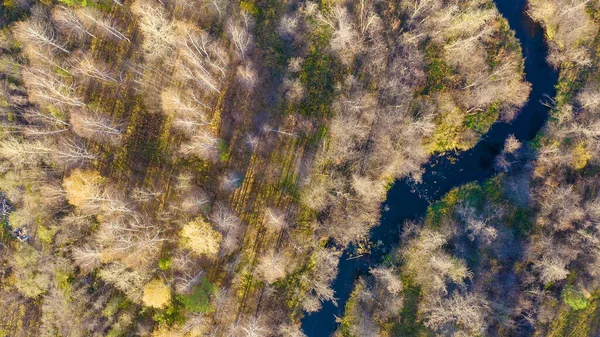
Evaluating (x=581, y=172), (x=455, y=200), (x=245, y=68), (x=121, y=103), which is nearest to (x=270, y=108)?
(x=245, y=68)

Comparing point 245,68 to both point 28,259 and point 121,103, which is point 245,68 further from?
point 28,259

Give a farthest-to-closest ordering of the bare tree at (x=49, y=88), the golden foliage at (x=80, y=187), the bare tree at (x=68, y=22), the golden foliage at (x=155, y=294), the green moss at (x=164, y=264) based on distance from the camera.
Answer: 1. the green moss at (x=164, y=264)
2. the golden foliage at (x=155, y=294)
3. the bare tree at (x=68, y=22)
4. the bare tree at (x=49, y=88)
5. the golden foliage at (x=80, y=187)

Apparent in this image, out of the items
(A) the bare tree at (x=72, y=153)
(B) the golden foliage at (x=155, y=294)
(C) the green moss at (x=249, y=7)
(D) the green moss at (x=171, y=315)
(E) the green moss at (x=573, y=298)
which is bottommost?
(D) the green moss at (x=171, y=315)

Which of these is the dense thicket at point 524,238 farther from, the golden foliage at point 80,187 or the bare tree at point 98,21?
the bare tree at point 98,21

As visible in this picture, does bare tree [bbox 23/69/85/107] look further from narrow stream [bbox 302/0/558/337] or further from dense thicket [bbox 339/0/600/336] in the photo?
dense thicket [bbox 339/0/600/336]

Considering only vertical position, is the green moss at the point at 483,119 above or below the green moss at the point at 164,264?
above

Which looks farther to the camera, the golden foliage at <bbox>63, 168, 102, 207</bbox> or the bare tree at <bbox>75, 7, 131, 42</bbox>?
the bare tree at <bbox>75, 7, 131, 42</bbox>

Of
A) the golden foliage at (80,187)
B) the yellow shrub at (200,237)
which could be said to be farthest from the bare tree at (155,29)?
the yellow shrub at (200,237)

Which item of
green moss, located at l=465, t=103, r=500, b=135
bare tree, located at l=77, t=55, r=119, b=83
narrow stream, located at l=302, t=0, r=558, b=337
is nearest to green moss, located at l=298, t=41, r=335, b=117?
narrow stream, located at l=302, t=0, r=558, b=337
